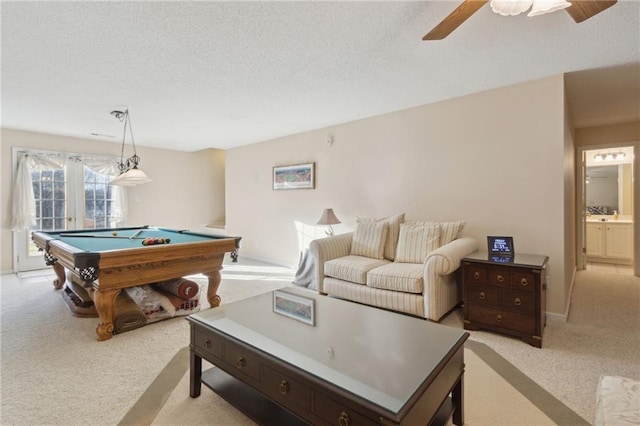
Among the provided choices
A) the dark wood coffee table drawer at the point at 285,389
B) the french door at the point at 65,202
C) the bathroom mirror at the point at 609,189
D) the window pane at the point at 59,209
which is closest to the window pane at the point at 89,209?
the french door at the point at 65,202

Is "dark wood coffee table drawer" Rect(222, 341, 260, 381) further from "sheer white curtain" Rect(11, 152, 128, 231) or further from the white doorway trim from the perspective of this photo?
the white doorway trim

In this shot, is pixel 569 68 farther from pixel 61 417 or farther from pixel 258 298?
pixel 61 417

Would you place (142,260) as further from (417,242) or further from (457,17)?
(457,17)

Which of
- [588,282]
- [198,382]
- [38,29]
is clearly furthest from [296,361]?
[588,282]

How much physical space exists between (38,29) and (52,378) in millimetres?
2433

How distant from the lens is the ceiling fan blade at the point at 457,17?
151 cm

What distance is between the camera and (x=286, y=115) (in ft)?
13.9

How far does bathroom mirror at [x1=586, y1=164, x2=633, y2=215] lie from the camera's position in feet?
19.1

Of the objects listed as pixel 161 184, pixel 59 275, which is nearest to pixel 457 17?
pixel 59 275

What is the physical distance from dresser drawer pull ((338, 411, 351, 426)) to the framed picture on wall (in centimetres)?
406

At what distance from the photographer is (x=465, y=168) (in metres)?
3.51

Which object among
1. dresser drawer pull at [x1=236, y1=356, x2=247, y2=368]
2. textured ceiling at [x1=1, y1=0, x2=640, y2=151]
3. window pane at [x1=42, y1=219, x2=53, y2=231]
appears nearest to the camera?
dresser drawer pull at [x1=236, y1=356, x2=247, y2=368]

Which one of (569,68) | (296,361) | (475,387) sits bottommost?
(475,387)

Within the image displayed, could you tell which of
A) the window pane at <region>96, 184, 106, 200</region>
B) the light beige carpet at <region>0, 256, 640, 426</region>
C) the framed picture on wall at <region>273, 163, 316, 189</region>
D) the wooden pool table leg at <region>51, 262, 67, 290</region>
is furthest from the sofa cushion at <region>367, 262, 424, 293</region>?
the window pane at <region>96, 184, 106, 200</region>
